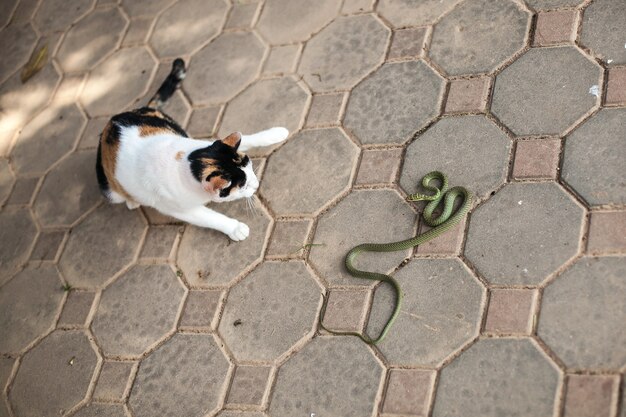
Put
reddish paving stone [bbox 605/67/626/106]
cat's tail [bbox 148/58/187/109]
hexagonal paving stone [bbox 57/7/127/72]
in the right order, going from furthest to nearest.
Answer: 1. hexagonal paving stone [bbox 57/7/127/72]
2. cat's tail [bbox 148/58/187/109]
3. reddish paving stone [bbox 605/67/626/106]

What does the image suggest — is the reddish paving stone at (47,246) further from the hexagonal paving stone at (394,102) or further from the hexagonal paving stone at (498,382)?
the hexagonal paving stone at (498,382)

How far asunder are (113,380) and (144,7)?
3453 mm

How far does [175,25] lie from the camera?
518cm

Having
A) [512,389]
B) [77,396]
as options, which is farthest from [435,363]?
[77,396]

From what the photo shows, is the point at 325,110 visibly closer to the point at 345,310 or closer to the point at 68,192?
the point at 345,310

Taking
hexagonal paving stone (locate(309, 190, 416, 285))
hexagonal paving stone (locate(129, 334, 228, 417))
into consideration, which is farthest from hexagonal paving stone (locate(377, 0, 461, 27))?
hexagonal paving stone (locate(129, 334, 228, 417))

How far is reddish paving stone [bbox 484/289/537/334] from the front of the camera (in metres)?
2.94

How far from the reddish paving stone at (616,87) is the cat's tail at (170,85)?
2976mm

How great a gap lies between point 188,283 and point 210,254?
0.23 metres

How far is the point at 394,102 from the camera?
3.95 m

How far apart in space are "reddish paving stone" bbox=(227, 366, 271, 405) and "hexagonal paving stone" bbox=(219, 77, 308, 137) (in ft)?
5.43

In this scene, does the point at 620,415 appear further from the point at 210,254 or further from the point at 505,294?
the point at 210,254

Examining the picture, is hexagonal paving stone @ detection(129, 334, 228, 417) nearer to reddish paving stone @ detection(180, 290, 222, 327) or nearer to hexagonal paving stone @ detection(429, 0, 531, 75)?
reddish paving stone @ detection(180, 290, 222, 327)

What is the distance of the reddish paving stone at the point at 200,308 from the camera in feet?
11.9
